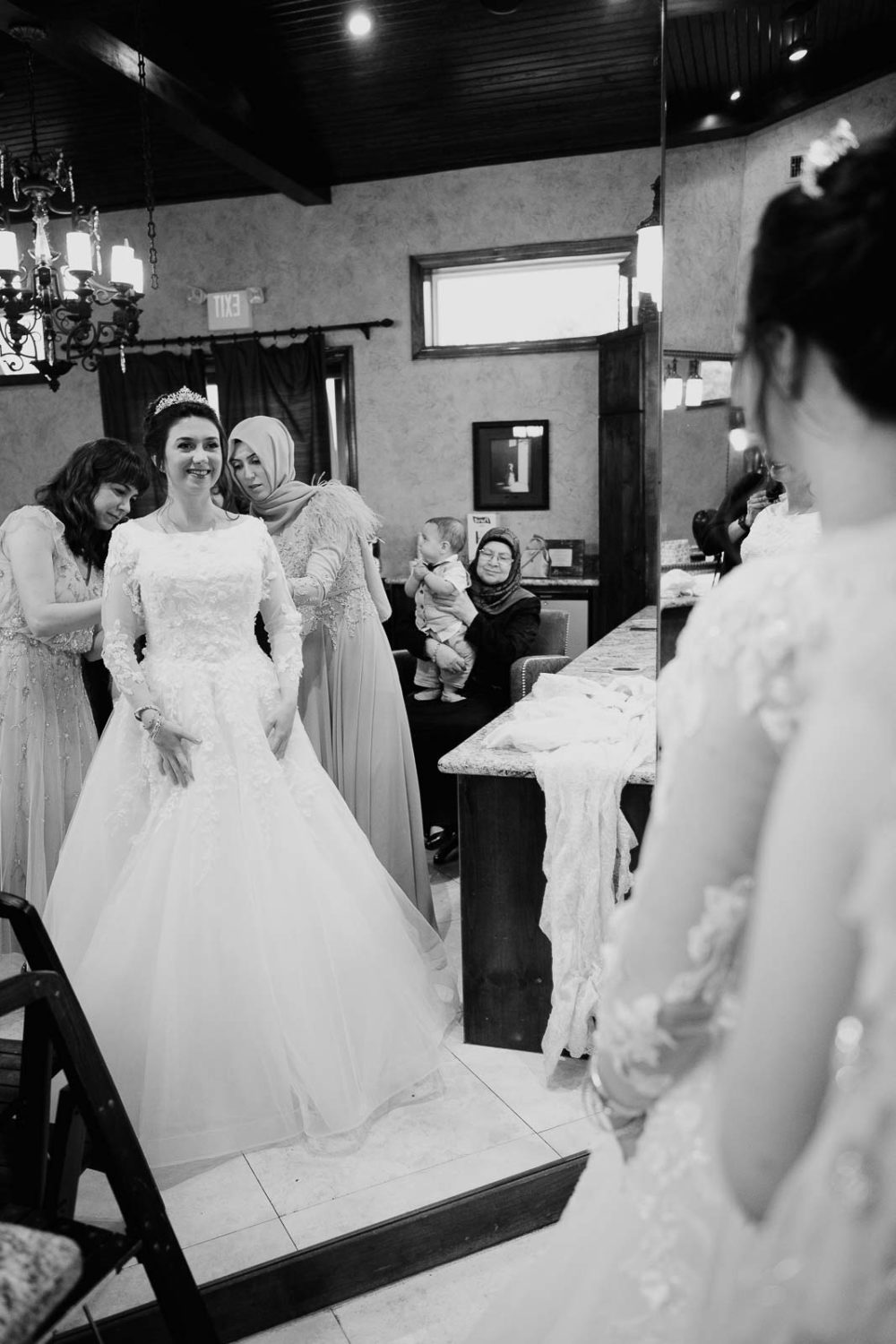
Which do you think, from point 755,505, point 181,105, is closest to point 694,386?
point 755,505

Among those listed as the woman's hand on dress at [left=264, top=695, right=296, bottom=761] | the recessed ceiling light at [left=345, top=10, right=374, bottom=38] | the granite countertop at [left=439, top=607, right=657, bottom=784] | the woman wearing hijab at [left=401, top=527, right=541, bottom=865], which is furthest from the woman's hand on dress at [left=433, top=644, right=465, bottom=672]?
the recessed ceiling light at [left=345, top=10, right=374, bottom=38]

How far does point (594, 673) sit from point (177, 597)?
1.57m

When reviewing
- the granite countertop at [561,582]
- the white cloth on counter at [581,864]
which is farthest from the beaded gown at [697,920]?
the granite countertop at [561,582]

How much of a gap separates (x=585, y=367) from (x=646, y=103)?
59.5 inches

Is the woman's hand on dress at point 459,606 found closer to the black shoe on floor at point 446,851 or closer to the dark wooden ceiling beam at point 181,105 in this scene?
the black shoe on floor at point 446,851

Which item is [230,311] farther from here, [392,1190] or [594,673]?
[392,1190]

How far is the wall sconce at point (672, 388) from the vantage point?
182cm

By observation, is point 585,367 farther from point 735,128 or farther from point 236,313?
point 735,128

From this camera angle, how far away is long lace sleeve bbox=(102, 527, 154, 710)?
231 cm

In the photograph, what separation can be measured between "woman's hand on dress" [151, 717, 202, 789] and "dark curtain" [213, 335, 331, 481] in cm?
461

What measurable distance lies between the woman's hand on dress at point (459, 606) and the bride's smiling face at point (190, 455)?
68.2 inches

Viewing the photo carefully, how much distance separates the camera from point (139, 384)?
23.2 ft

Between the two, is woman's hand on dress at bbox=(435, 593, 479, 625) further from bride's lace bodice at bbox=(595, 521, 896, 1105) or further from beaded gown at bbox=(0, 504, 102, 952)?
bride's lace bodice at bbox=(595, 521, 896, 1105)

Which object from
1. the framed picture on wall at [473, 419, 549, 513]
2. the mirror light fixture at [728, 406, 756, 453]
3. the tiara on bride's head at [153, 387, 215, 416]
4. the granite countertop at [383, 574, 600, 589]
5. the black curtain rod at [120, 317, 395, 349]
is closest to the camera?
the mirror light fixture at [728, 406, 756, 453]
